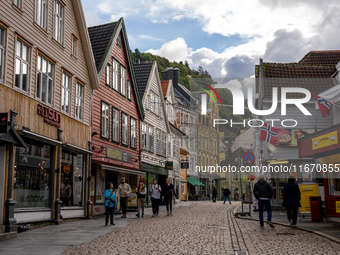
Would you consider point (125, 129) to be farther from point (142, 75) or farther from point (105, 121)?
point (142, 75)

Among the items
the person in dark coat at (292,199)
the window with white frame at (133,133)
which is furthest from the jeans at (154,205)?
the window with white frame at (133,133)

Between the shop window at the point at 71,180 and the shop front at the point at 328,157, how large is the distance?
9382 millimetres

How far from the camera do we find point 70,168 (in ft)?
59.5

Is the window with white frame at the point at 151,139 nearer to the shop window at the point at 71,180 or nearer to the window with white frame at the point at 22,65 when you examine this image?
the shop window at the point at 71,180

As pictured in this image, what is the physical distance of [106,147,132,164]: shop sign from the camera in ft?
76.1

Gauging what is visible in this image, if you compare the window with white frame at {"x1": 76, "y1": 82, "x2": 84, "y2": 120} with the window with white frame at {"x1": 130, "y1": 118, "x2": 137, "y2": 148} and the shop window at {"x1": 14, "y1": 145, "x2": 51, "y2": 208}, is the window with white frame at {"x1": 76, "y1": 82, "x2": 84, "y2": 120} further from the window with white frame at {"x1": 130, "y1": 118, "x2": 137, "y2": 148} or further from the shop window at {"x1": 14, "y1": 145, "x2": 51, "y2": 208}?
the window with white frame at {"x1": 130, "y1": 118, "x2": 137, "y2": 148}

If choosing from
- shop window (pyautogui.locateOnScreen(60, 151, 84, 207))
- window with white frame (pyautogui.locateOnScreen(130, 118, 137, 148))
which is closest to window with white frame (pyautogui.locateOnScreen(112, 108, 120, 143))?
window with white frame (pyautogui.locateOnScreen(130, 118, 137, 148))

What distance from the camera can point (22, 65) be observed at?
1419 cm

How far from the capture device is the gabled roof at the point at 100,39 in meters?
23.0

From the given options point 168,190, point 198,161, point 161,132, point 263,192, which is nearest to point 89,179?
point 168,190

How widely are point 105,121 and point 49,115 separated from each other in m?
7.31

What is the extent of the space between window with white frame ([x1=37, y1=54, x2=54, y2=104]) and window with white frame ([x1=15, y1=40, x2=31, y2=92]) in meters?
1.00

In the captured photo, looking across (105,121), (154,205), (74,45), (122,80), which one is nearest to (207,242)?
(154,205)

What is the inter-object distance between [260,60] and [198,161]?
28472mm
